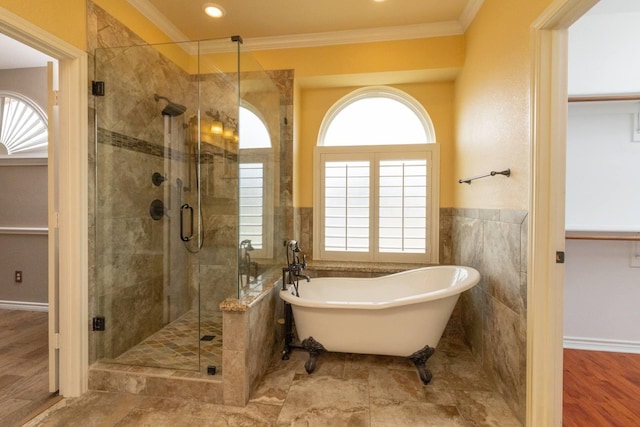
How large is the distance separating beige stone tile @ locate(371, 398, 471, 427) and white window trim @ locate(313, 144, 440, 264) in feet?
4.36

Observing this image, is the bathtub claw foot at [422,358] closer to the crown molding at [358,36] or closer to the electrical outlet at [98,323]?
the electrical outlet at [98,323]

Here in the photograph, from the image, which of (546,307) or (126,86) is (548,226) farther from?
(126,86)

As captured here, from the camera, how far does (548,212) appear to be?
4.64ft

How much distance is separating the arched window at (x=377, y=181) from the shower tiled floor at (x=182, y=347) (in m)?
1.21

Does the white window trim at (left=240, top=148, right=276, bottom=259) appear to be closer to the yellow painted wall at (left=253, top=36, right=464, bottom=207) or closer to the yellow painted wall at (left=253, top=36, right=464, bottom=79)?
the yellow painted wall at (left=253, top=36, right=464, bottom=207)

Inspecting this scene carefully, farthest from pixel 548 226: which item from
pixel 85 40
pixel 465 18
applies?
pixel 85 40

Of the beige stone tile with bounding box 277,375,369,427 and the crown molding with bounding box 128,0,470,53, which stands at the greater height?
the crown molding with bounding box 128,0,470,53

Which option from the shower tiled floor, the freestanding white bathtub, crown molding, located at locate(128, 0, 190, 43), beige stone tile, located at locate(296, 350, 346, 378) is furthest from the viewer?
crown molding, located at locate(128, 0, 190, 43)

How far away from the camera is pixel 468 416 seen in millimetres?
1624

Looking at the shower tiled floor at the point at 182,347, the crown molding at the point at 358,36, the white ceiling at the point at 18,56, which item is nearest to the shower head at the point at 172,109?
the crown molding at the point at 358,36

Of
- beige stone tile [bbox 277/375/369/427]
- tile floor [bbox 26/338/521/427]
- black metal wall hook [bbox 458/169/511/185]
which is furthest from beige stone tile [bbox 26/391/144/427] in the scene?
black metal wall hook [bbox 458/169/511/185]

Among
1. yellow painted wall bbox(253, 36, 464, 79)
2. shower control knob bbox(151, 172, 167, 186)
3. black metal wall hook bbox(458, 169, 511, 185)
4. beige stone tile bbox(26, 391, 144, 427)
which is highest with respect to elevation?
yellow painted wall bbox(253, 36, 464, 79)

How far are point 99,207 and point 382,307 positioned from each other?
1.96 metres

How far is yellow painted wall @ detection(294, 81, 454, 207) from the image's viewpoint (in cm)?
281
